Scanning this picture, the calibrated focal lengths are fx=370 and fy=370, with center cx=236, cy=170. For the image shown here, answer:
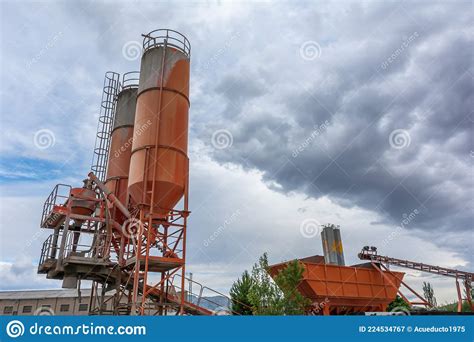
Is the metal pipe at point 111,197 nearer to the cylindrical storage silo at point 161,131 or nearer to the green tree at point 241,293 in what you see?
the cylindrical storage silo at point 161,131

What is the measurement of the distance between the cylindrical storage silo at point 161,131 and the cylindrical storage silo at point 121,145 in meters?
4.10

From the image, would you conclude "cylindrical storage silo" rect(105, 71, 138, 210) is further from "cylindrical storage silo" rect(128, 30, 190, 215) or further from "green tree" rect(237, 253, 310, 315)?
"green tree" rect(237, 253, 310, 315)

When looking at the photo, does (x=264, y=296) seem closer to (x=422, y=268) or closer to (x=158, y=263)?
(x=158, y=263)

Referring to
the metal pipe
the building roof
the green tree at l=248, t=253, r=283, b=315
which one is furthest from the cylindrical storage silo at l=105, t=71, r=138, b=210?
the building roof

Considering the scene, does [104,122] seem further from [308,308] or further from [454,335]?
[454,335]

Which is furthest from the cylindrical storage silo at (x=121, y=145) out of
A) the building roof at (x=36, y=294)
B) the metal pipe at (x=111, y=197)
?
the building roof at (x=36, y=294)

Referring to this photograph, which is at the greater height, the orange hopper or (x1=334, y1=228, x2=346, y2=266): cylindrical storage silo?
(x1=334, y1=228, x2=346, y2=266): cylindrical storage silo

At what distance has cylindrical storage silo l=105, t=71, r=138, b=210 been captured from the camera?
2139cm

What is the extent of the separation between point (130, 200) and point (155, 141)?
3.56m

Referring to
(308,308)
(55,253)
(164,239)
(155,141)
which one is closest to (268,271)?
(308,308)

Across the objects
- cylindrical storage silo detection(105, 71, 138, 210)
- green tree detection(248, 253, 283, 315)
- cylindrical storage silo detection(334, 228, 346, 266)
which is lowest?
green tree detection(248, 253, 283, 315)

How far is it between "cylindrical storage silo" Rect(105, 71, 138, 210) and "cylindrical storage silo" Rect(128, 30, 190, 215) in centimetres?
410

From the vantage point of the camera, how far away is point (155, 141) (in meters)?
17.1

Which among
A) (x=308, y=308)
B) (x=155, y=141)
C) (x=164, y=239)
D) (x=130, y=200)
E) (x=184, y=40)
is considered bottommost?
(x=308, y=308)
